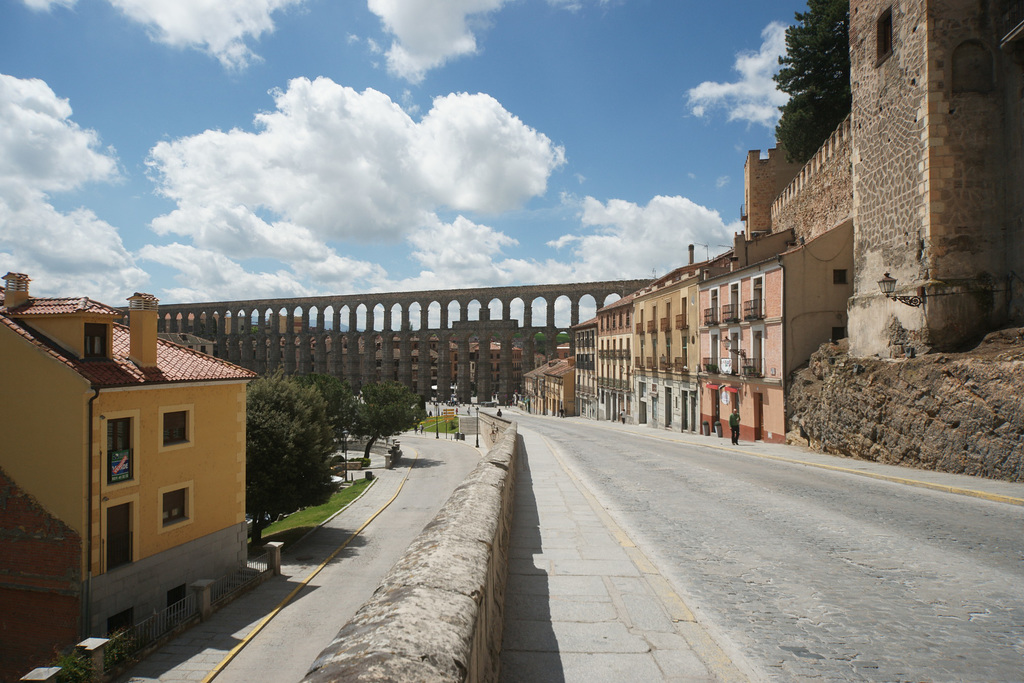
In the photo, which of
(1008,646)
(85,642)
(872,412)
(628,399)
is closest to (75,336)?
(85,642)

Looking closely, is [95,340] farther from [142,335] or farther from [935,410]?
[935,410]

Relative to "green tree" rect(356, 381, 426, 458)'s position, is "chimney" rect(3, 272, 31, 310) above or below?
above

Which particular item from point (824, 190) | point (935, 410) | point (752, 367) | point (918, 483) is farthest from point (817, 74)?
point (918, 483)

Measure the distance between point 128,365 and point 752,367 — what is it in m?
21.5

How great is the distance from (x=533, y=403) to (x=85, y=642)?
214 ft

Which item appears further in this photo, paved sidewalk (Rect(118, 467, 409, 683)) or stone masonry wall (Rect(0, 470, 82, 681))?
stone masonry wall (Rect(0, 470, 82, 681))

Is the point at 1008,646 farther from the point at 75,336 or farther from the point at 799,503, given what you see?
the point at 75,336

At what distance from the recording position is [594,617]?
4289mm

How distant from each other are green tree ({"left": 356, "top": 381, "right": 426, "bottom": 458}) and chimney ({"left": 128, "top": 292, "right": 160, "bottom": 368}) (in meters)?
29.1

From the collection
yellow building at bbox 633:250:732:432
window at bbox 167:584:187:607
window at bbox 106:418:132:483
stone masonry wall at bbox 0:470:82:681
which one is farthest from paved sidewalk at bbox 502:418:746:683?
yellow building at bbox 633:250:732:432

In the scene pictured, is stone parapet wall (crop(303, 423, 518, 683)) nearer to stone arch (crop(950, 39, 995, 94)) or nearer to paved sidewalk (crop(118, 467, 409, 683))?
paved sidewalk (crop(118, 467, 409, 683))

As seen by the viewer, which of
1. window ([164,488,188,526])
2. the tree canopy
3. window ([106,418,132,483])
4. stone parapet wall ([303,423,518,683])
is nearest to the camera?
stone parapet wall ([303,423,518,683])

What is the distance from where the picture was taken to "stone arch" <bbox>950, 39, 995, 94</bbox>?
14281 mm

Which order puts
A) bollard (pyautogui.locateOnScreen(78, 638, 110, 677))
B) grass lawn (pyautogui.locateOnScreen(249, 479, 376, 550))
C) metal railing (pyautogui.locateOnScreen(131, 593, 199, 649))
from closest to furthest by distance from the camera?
bollard (pyautogui.locateOnScreen(78, 638, 110, 677)) < metal railing (pyautogui.locateOnScreen(131, 593, 199, 649)) < grass lawn (pyautogui.locateOnScreen(249, 479, 376, 550))
